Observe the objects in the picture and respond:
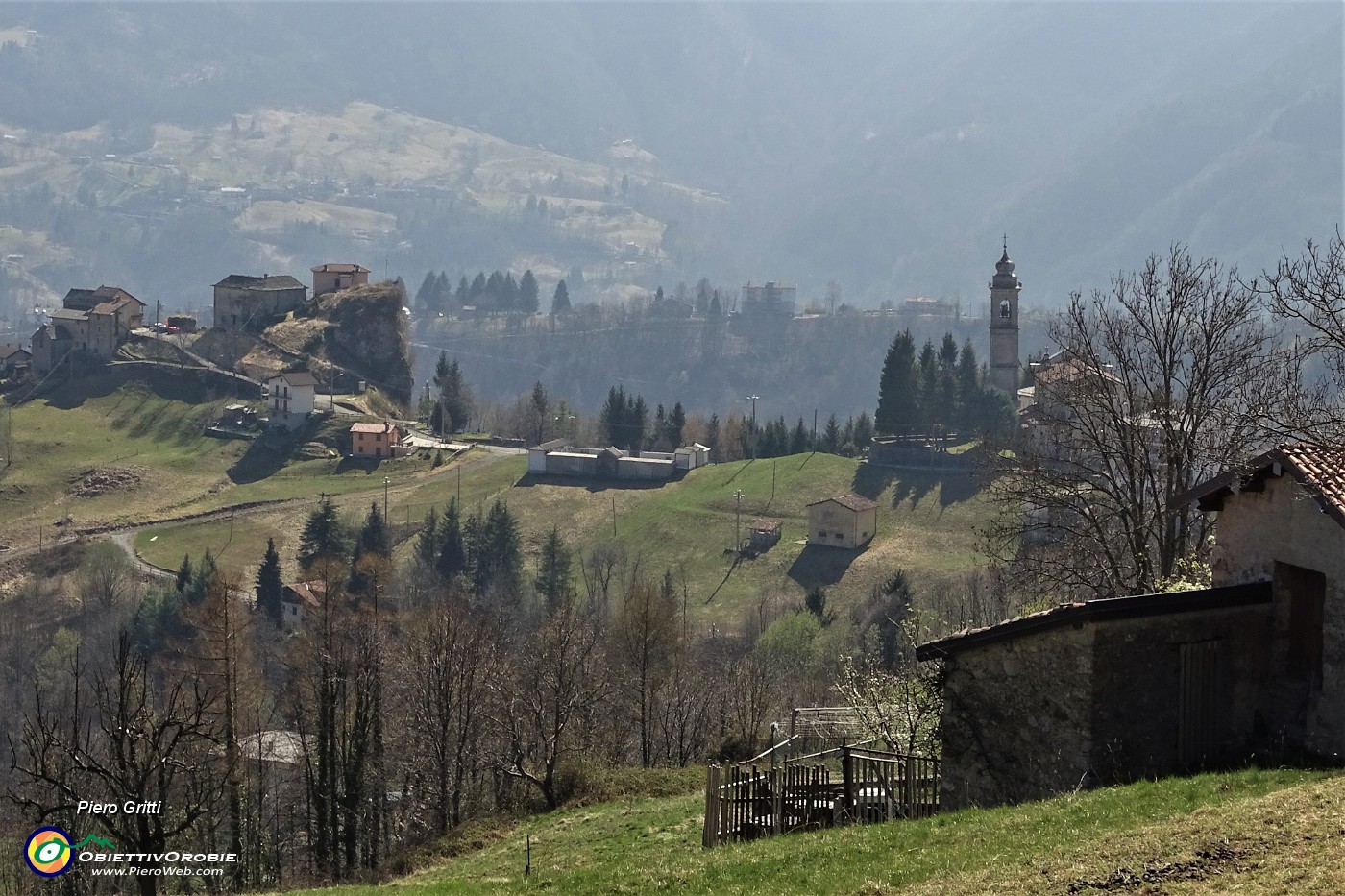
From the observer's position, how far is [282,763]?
54.6 m

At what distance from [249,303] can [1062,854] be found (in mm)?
155093

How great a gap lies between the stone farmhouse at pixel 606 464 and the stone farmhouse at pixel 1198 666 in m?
106

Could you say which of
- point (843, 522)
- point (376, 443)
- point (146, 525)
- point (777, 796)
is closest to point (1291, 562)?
point (777, 796)

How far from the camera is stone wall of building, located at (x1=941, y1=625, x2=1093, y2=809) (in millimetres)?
18875

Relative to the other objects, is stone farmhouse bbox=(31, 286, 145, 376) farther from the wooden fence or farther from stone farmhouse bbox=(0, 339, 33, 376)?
the wooden fence

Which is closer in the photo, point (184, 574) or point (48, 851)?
point (48, 851)

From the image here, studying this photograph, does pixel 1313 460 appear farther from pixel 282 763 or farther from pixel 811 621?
pixel 811 621

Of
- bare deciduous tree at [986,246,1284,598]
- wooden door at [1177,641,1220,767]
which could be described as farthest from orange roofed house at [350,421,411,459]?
wooden door at [1177,641,1220,767]

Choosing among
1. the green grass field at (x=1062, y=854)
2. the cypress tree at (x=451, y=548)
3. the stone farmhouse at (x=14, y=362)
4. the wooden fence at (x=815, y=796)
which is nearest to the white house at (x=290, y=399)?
the stone farmhouse at (x=14, y=362)

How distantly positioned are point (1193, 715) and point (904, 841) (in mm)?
4228

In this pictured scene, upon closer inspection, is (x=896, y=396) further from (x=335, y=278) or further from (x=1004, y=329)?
(x=335, y=278)

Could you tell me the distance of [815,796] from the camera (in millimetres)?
20750

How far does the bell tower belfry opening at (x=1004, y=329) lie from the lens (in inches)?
5413

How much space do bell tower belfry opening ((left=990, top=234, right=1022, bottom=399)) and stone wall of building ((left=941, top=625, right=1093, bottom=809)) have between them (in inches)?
4677
